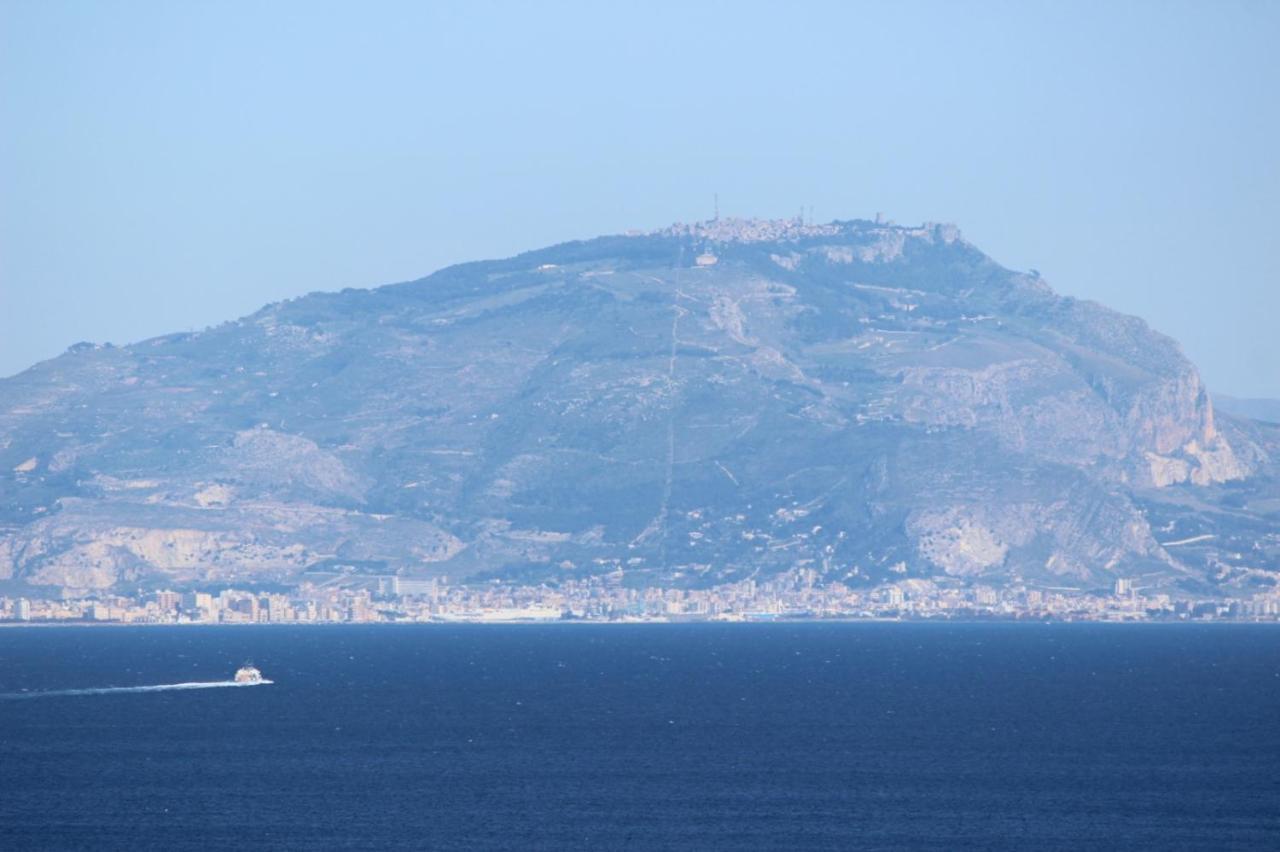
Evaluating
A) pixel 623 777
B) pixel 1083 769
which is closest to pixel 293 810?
pixel 623 777

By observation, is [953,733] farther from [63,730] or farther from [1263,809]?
[63,730]

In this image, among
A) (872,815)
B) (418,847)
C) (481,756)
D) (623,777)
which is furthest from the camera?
(481,756)

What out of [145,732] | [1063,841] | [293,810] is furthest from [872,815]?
[145,732]

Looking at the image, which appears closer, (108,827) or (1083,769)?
(108,827)

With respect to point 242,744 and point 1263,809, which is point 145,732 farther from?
point 1263,809

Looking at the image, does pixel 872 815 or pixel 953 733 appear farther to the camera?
pixel 953 733

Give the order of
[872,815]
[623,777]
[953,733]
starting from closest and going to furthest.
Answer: [872,815]
[623,777]
[953,733]

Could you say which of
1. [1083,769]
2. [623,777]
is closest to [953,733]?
[1083,769]

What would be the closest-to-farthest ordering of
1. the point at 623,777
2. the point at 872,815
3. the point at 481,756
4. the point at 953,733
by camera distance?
the point at 872,815
the point at 623,777
the point at 481,756
the point at 953,733
